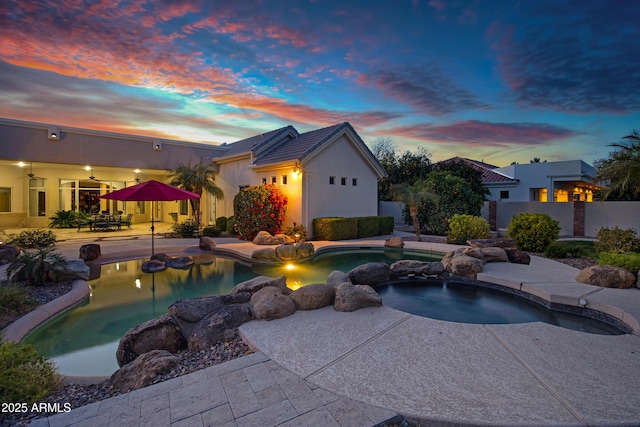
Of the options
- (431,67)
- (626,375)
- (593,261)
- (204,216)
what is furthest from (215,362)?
(204,216)

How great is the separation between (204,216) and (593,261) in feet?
64.5

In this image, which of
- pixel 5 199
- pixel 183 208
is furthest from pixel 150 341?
pixel 5 199

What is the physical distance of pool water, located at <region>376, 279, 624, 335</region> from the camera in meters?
5.99

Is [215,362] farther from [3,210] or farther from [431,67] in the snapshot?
[3,210]

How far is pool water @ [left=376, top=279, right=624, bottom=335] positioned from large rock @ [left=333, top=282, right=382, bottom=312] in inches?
50.7

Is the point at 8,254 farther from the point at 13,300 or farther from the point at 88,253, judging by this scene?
the point at 13,300

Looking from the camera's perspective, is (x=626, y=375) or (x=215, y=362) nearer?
(x=626, y=375)

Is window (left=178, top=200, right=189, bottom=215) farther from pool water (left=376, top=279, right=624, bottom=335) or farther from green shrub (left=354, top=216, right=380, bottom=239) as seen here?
pool water (left=376, top=279, right=624, bottom=335)

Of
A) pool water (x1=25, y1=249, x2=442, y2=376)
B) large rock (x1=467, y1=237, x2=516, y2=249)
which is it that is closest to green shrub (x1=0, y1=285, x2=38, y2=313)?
pool water (x1=25, y1=249, x2=442, y2=376)

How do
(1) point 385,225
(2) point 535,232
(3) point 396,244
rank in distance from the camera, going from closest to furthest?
(2) point 535,232 → (3) point 396,244 → (1) point 385,225

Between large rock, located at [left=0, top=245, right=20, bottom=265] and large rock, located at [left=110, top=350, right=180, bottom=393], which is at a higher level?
large rock, located at [left=0, top=245, right=20, bottom=265]

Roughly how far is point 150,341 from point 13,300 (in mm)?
3355

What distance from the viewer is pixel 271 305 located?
5.18m

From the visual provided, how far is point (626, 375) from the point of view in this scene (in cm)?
349
